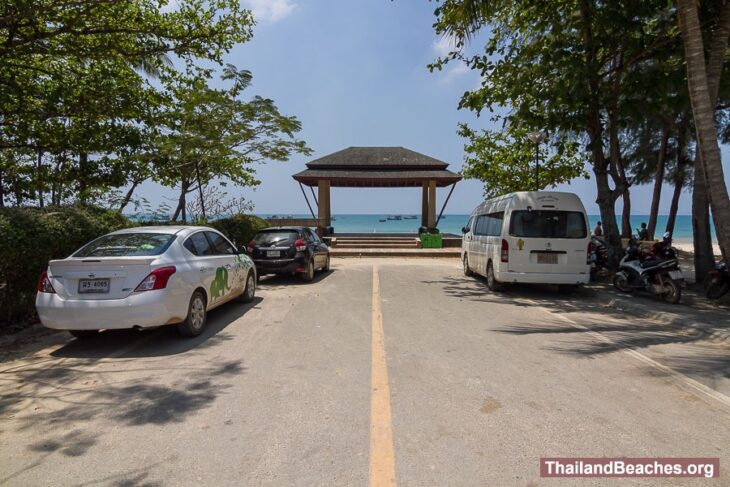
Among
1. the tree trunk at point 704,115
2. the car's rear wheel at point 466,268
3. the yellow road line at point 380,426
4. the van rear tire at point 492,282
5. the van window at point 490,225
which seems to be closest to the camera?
the yellow road line at point 380,426

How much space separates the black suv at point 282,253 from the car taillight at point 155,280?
6089mm

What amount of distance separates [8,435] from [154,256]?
9.09 ft

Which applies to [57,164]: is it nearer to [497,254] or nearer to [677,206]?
[497,254]

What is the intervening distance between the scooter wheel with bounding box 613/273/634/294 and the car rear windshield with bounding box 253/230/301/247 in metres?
8.02

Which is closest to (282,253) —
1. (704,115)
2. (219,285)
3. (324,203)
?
(219,285)

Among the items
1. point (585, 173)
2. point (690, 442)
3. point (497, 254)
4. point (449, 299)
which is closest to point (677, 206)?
point (585, 173)

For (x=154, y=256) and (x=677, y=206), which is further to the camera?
(x=677, y=206)

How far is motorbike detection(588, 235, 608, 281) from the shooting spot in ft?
40.8

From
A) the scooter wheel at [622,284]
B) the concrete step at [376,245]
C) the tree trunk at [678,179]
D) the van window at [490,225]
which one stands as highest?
the tree trunk at [678,179]

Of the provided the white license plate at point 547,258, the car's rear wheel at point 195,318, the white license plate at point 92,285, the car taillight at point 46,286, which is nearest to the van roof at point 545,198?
the white license plate at point 547,258

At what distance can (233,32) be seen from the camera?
37.4 feet

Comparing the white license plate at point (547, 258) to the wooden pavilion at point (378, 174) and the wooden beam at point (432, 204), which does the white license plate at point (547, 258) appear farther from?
the wooden beam at point (432, 204)

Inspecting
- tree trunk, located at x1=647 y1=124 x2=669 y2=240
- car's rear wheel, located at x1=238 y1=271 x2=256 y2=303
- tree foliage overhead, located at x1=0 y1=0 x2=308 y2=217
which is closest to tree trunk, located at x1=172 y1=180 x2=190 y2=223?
tree foliage overhead, located at x1=0 y1=0 x2=308 y2=217

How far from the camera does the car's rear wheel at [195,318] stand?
20.4 ft
